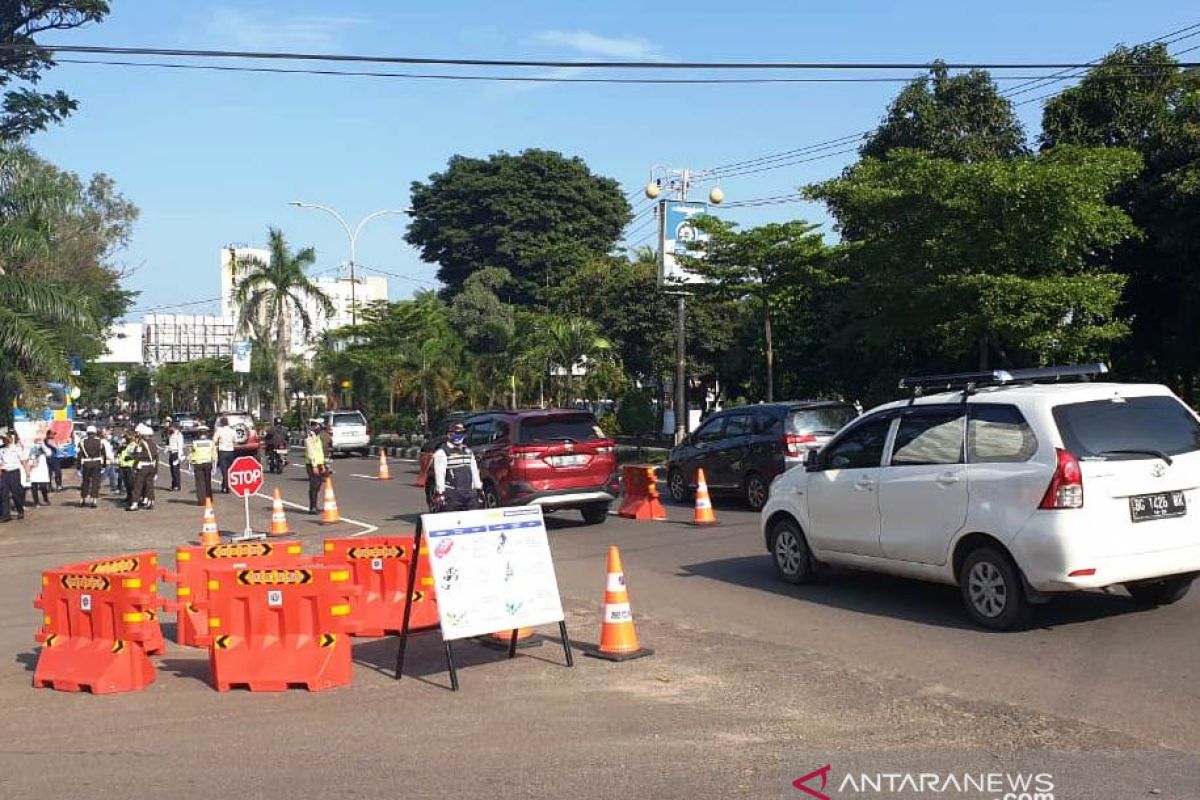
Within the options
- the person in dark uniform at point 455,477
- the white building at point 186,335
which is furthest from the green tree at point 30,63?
the white building at point 186,335

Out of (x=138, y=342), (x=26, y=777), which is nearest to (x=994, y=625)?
(x=26, y=777)

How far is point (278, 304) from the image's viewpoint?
5541 cm

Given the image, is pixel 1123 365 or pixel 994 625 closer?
pixel 994 625

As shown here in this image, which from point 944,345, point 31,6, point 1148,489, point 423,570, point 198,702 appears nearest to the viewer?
point 198,702

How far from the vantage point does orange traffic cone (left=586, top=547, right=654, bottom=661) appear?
8719 mm

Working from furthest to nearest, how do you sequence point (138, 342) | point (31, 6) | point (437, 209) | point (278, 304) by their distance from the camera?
point (138, 342) < point (437, 209) < point (278, 304) < point (31, 6)

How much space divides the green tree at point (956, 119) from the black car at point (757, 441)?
11.9 metres

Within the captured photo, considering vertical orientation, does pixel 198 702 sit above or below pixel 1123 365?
below

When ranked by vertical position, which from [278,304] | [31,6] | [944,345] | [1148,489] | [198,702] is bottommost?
[198,702]

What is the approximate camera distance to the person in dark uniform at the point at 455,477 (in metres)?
14.7

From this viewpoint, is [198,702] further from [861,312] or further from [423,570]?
[861,312]

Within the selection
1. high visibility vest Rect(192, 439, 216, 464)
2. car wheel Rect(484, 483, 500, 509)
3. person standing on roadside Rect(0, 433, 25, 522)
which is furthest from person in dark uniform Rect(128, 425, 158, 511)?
car wheel Rect(484, 483, 500, 509)

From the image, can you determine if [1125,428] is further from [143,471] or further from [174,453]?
[174,453]

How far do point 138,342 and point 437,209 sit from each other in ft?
96.2
